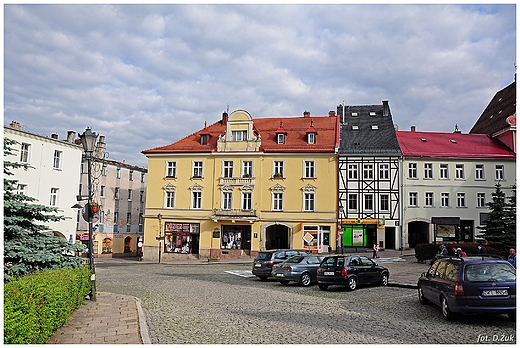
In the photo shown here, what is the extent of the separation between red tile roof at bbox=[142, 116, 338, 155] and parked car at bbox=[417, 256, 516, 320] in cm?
3042

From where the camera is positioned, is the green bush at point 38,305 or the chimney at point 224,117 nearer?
the green bush at point 38,305

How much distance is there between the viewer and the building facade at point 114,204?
169 ft

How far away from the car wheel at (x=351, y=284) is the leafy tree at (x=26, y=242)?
9.62 metres

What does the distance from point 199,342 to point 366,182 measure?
3424 centimetres

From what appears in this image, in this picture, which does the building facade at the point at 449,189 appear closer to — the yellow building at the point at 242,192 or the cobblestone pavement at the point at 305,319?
the yellow building at the point at 242,192

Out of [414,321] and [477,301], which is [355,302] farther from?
[477,301]

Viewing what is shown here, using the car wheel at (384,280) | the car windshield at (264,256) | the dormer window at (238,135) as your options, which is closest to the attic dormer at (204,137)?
the dormer window at (238,135)

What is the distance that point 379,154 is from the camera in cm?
4169

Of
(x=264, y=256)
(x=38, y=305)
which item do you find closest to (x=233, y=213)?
(x=264, y=256)

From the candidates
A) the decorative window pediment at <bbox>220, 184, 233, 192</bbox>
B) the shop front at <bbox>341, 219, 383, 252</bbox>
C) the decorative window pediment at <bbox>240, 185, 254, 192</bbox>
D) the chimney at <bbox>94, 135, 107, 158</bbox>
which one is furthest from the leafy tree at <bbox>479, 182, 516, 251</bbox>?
the chimney at <bbox>94, 135, 107, 158</bbox>

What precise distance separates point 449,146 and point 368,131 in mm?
7668

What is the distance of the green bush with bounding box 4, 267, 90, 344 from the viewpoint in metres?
6.95

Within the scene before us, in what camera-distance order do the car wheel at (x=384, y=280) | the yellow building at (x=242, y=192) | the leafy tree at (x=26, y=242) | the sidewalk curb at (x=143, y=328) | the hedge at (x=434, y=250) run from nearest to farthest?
the sidewalk curb at (x=143, y=328) → the leafy tree at (x=26, y=242) → the car wheel at (x=384, y=280) → the hedge at (x=434, y=250) → the yellow building at (x=242, y=192)

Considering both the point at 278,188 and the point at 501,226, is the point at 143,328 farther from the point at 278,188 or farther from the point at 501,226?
the point at 278,188
